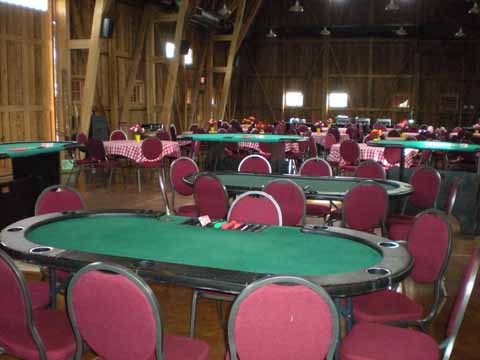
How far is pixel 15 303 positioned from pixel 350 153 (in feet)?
23.6

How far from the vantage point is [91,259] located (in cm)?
256

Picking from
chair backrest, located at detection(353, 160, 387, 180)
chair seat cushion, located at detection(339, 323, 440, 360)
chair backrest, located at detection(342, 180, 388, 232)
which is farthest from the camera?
chair backrest, located at detection(353, 160, 387, 180)

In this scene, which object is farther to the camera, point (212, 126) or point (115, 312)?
point (212, 126)

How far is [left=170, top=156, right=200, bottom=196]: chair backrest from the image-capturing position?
5.57 meters

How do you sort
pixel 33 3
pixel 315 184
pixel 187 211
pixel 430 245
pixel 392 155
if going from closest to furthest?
pixel 430 245, pixel 315 184, pixel 187 211, pixel 392 155, pixel 33 3

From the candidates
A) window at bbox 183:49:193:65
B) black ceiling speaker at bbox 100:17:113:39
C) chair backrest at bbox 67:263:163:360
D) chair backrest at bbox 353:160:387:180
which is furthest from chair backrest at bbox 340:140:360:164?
window at bbox 183:49:193:65

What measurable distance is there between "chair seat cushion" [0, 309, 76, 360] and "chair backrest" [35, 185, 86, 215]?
4.33 feet

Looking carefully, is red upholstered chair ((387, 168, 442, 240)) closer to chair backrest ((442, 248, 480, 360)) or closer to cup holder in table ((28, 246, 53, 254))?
chair backrest ((442, 248, 480, 360))

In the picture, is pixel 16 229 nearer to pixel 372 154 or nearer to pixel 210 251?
pixel 210 251

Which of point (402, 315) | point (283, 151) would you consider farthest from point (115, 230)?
point (283, 151)

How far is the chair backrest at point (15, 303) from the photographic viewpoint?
2.24 metres

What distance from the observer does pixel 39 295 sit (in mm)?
3000

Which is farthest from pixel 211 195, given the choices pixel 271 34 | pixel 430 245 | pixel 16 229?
pixel 271 34

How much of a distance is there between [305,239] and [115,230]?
1.13m
